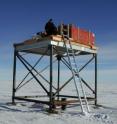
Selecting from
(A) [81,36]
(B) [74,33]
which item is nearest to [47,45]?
(B) [74,33]

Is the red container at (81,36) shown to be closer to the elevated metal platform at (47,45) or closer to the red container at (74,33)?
the red container at (74,33)

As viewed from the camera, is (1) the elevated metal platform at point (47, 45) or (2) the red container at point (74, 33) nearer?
(1) the elevated metal platform at point (47, 45)

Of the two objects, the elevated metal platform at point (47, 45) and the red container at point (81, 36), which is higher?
the red container at point (81, 36)

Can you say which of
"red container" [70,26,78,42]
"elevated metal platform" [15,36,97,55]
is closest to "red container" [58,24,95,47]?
"red container" [70,26,78,42]

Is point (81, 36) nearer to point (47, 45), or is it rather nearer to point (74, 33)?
point (74, 33)

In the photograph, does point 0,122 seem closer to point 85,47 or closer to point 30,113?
point 30,113

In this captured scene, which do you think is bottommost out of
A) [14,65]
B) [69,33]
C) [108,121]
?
[108,121]

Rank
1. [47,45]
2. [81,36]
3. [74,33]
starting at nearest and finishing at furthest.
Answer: [47,45] < [74,33] < [81,36]

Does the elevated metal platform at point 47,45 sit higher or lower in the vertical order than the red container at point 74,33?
lower

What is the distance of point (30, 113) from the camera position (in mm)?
15266

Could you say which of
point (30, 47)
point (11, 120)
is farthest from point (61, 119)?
point (30, 47)

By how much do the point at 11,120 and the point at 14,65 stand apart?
6.63 m

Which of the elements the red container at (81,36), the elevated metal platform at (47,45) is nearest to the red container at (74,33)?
the red container at (81,36)

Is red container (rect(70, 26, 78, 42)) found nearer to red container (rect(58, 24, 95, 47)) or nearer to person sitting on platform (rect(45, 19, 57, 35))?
red container (rect(58, 24, 95, 47))
